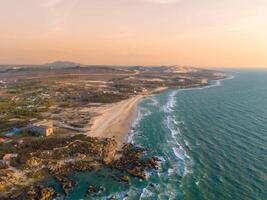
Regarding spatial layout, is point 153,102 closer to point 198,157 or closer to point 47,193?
point 198,157

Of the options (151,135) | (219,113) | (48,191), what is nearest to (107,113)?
(151,135)

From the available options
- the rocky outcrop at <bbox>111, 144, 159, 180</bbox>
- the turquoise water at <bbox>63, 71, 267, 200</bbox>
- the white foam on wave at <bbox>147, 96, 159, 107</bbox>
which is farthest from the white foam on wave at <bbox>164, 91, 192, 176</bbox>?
the white foam on wave at <bbox>147, 96, 159, 107</bbox>

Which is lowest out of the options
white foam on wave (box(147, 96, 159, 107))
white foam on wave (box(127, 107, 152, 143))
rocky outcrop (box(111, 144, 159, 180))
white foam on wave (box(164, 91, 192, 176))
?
white foam on wave (box(147, 96, 159, 107))

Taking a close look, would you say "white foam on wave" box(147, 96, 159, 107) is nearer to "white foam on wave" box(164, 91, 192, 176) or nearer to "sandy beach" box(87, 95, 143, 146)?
"sandy beach" box(87, 95, 143, 146)

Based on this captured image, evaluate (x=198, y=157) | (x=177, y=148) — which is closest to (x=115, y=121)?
(x=177, y=148)

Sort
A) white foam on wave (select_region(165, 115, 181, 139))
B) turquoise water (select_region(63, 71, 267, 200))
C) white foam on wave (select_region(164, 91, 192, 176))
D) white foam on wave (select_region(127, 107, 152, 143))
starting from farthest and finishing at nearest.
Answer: white foam on wave (select_region(165, 115, 181, 139)), white foam on wave (select_region(127, 107, 152, 143)), white foam on wave (select_region(164, 91, 192, 176)), turquoise water (select_region(63, 71, 267, 200))

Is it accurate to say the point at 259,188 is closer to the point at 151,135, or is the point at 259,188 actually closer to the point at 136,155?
the point at 136,155
